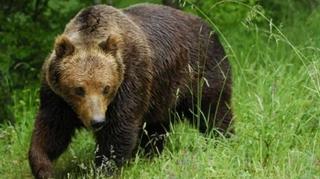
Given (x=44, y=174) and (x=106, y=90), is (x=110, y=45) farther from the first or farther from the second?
(x=44, y=174)

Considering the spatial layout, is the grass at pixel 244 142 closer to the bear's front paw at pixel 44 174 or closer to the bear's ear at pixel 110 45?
the bear's front paw at pixel 44 174

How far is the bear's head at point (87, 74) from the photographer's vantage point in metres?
5.86

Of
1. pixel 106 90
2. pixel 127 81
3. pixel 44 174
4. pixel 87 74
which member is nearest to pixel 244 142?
pixel 127 81

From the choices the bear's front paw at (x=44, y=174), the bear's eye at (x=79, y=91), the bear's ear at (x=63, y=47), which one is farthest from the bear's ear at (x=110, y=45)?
the bear's front paw at (x=44, y=174)

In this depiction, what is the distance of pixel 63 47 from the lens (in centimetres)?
602

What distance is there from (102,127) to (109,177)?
38cm

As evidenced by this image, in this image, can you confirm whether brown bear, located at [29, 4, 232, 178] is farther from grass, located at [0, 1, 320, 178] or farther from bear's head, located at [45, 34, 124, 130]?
grass, located at [0, 1, 320, 178]

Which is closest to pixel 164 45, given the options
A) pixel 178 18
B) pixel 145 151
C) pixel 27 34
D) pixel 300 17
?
pixel 178 18

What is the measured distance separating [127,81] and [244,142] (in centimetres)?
102

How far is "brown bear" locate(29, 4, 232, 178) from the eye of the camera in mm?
5988

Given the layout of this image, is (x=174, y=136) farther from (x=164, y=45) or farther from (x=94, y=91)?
(x=94, y=91)

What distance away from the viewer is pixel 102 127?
6.31m

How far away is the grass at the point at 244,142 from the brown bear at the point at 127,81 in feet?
0.68

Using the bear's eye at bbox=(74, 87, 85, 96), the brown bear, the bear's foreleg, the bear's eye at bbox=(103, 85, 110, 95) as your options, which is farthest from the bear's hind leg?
the bear's eye at bbox=(74, 87, 85, 96)
